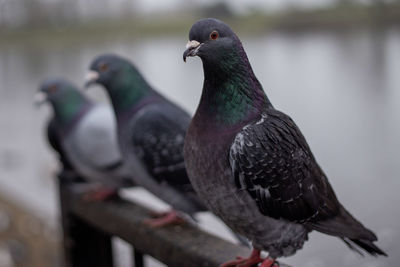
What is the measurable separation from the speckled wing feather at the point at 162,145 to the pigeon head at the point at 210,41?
0.70 m

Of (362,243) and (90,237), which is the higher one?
(362,243)

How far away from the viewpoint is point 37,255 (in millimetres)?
4090

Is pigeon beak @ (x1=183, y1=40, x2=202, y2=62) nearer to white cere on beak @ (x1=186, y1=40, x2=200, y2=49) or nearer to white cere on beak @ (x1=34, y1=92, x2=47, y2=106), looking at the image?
white cere on beak @ (x1=186, y1=40, x2=200, y2=49)

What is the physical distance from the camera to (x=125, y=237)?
2.07 meters

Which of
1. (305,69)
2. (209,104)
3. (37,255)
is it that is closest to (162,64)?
(305,69)

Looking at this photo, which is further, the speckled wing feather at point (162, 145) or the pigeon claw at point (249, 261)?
the speckled wing feather at point (162, 145)

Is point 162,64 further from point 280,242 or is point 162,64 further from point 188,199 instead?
point 280,242

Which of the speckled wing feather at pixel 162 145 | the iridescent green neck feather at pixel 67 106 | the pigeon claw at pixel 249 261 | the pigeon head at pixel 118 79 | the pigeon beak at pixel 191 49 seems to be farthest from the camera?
the iridescent green neck feather at pixel 67 106

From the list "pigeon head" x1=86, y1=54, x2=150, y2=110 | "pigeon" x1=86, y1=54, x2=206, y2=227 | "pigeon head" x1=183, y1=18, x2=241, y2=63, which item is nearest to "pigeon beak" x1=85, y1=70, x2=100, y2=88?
"pigeon head" x1=86, y1=54, x2=150, y2=110

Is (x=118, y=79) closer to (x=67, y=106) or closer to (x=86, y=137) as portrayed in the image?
(x=86, y=137)

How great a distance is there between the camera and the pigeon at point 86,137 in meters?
2.31

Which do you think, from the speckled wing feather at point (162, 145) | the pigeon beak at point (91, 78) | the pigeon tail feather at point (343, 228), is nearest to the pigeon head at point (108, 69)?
the pigeon beak at point (91, 78)

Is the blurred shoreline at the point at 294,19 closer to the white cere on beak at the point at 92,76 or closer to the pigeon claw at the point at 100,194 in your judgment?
the white cere on beak at the point at 92,76

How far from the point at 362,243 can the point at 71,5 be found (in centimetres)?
471
